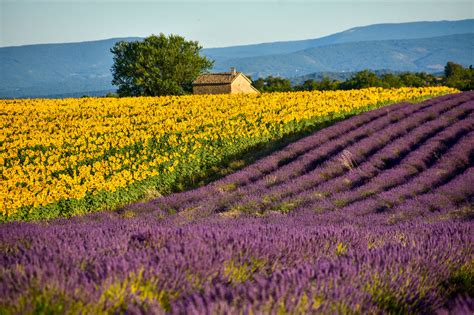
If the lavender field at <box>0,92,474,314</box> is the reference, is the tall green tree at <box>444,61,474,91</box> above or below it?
above

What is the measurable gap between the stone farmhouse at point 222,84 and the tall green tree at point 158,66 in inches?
119

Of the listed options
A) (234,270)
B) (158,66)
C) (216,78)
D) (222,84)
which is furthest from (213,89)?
(234,270)

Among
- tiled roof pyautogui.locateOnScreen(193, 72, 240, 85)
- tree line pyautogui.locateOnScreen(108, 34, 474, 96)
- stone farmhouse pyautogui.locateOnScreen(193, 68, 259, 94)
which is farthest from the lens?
tree line pyautogui.locateOnScreen(108, 34, 474, 96)

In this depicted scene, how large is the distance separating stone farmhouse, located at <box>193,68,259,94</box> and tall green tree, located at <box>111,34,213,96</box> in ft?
9.90

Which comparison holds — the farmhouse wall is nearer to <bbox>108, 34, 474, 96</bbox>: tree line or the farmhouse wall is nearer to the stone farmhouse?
the stone farmhouse

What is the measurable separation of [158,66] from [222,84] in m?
10.8

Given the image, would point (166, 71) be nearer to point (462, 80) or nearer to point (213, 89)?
point (213, 89)

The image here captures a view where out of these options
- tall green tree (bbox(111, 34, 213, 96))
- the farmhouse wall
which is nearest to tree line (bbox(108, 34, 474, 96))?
tall green tree (bbox(111, 34, 213, 96))

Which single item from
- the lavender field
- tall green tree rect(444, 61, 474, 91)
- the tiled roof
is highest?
the tiled roof

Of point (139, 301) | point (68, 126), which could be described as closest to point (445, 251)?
point (139, 301)

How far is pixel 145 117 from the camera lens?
29406mm

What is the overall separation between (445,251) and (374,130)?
17521 mm

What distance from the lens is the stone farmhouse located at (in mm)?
60125

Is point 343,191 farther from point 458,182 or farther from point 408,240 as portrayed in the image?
point 408,240
